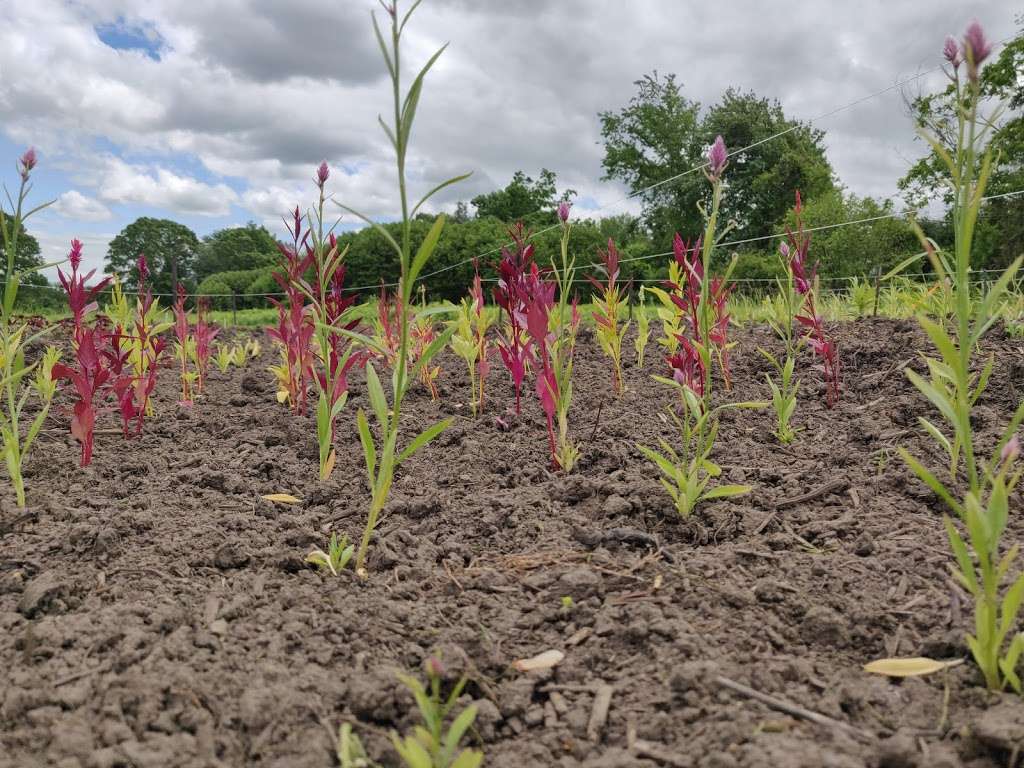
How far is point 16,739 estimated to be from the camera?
1.29 meters

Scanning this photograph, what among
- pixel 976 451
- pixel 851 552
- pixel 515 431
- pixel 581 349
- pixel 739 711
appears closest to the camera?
pixel 739 711

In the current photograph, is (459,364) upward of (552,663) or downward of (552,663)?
upward

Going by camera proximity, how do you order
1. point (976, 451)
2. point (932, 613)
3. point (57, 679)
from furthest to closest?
point (976, 451)
point (932, 613)
point (57, 679)

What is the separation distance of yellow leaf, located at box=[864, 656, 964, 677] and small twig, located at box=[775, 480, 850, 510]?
864 mm

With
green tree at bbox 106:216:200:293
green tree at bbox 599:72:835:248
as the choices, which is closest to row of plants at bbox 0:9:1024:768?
green tree at bbox 599:72:835:248

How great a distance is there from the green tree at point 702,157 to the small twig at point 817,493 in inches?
1260

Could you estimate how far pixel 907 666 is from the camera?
1.40 meters

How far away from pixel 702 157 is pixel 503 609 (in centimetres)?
4209

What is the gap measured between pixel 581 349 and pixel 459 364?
94cm

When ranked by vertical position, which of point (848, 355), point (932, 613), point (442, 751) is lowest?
point (442, 751)

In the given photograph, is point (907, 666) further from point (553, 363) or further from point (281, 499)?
point (281, 499)

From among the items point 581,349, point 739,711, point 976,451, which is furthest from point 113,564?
point 581,349

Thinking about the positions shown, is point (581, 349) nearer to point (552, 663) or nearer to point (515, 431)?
point (515, 431)

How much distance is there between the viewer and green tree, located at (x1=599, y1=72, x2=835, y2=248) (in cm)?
3531
